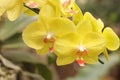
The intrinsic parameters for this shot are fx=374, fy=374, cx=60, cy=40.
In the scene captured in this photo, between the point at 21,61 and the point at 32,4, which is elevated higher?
the point at 32,4

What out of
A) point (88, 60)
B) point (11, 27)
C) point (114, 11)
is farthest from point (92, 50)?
point (114, 11)

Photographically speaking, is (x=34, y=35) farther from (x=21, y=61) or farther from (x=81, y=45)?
(x=21, y=61)

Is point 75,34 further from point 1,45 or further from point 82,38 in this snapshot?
point 1,45

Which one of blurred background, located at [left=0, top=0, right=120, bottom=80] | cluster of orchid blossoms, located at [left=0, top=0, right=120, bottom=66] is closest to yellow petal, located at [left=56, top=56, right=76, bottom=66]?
cluster of orchid blossoms, located at [left=0, top=0, right=120, bottom=66]

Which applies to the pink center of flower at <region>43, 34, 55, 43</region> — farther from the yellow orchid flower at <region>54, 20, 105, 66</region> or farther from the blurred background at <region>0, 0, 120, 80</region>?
the blurred background at <region>0, 0, 120, 80</region>

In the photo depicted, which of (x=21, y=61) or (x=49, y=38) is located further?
(x=21, y=61)

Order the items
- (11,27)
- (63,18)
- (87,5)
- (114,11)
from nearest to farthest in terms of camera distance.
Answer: (63,18)
(11,27)
(87,5)
(114,11)

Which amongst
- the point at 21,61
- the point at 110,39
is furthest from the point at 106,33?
the point at 21,61
